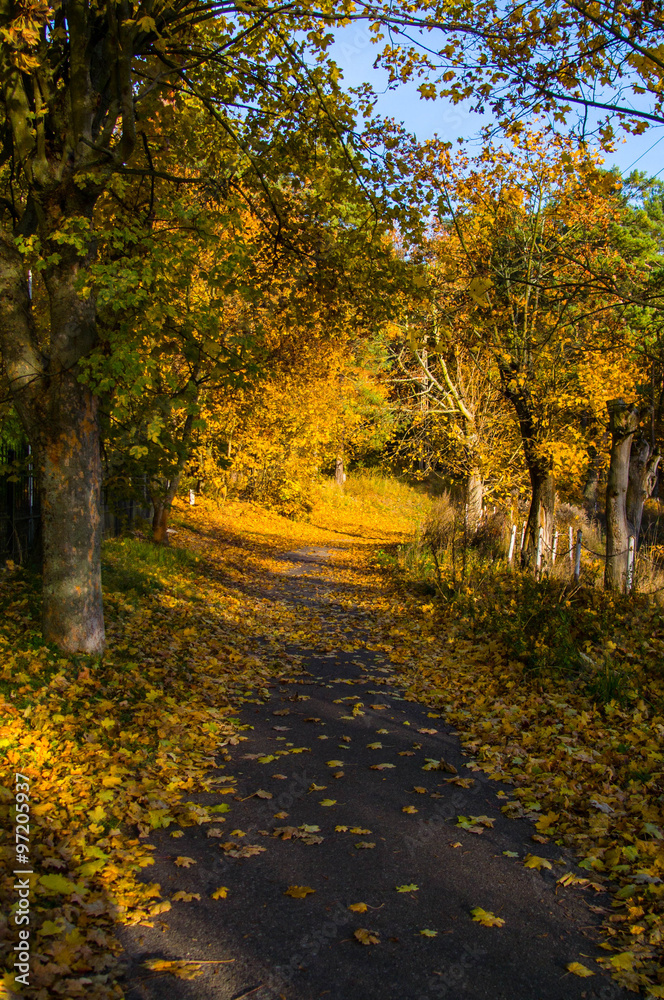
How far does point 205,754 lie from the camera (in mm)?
5594

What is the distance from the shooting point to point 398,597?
13328 millimetres

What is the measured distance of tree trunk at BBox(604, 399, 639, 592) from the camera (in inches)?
486

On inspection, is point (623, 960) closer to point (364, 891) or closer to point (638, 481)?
point (364, 891)

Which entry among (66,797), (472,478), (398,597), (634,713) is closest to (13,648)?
(66,797)

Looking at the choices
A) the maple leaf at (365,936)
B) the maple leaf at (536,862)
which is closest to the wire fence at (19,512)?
the maple leaf at (365,936)

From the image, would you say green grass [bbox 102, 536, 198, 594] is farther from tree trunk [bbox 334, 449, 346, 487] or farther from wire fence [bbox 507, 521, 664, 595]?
tree trunk [bbox 334, 449, 346, 487]

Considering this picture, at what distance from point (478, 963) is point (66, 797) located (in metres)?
2.60

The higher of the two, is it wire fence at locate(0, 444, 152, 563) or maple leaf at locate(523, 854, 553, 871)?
wire fence at locate(0, 444, 152, 563)

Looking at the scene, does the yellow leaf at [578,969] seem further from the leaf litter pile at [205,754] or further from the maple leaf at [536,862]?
the maple leaf at [536,862]

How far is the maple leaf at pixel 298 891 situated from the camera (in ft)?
12.0

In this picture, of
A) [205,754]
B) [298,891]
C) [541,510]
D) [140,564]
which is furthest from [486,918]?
[541,510]

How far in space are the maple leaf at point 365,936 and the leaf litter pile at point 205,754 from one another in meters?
0.01

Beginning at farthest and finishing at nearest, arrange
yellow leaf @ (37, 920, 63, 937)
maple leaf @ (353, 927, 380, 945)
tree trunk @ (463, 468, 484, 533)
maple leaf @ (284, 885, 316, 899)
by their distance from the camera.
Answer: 1. tree trunk @ (463, 468, 484, 533)
2. maple leaf @ (284, 885, 316, 899)
3. maple leaf @ (353, 927, 380, 945)
4. yellow leaf @ (37, 920, 63, 937)

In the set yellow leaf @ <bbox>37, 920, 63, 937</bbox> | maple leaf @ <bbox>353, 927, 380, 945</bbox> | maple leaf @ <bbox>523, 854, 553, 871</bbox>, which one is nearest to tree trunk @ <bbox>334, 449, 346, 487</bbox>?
maple leaf @ <bbox>523, 854, 553, 871</bbox>
